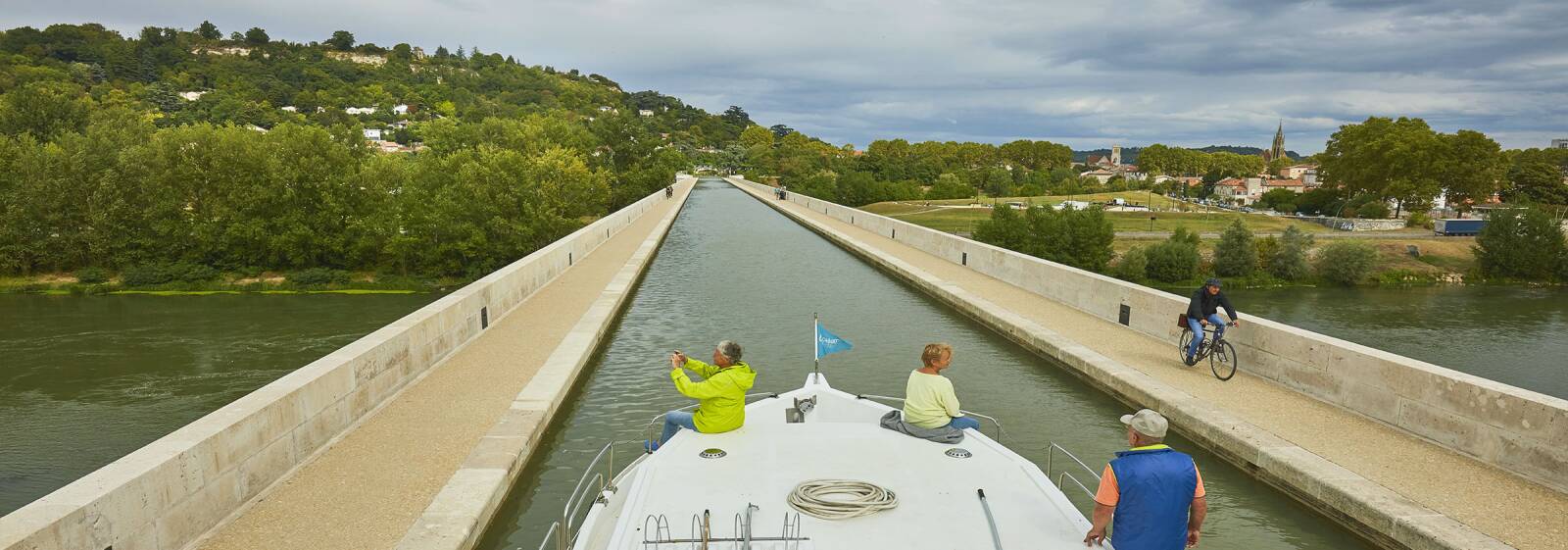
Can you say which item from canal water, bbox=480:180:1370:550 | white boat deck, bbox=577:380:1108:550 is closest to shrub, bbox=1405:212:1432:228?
canal water, bbox=480:180:1370:550

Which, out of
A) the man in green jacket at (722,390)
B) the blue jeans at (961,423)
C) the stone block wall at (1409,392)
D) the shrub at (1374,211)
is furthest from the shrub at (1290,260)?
the man in green jacket at (722,390)

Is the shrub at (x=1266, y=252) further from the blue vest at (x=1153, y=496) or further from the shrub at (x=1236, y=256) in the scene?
the blue vest at (x=1153, y=496)

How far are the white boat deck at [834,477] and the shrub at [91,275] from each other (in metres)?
47.9

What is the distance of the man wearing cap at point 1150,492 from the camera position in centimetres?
444

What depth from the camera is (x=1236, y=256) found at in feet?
173

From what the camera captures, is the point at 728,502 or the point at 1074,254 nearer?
the point at 728,502

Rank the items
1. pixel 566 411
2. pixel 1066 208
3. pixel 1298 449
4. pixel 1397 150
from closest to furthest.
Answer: pixel 1298 449
pixel 566 411
pixel 1066 208
pixel 1397 150

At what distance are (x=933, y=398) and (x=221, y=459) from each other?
18.3 ft

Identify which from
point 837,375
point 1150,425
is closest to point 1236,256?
point 837,375

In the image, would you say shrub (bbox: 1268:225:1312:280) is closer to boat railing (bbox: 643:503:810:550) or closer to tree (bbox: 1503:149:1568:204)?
tree (bbox: 1503:149:1568:204)

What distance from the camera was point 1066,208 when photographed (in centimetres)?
5838

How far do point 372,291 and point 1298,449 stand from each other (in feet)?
141

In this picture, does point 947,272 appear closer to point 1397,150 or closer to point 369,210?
point 369,210

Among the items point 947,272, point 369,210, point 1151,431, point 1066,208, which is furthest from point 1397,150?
point 1151,431
